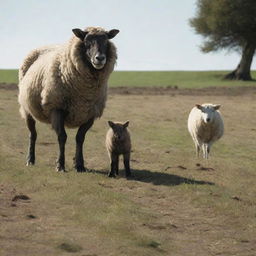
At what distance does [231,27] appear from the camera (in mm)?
63469

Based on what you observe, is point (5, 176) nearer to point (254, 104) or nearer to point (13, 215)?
point (13, 215)

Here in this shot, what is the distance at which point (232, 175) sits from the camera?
14938 mm

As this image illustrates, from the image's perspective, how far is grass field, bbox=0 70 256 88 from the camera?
57097 millimetres

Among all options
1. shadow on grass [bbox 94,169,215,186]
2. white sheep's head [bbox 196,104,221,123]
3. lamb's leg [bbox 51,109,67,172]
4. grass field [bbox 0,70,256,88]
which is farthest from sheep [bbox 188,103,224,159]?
grass field [bbox 0,70,256,88]

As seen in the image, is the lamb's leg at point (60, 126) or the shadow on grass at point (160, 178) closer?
the shadow on grass at point (160, 178)

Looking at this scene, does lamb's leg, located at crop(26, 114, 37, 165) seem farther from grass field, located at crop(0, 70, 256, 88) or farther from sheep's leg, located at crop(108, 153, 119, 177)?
grass field, located at crop(0, 70, 256, 88)

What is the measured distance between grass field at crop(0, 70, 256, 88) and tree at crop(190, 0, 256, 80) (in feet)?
9.65

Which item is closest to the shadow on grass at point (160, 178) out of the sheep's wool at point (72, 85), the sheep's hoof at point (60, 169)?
the sheep's hoof at point (60, 169)

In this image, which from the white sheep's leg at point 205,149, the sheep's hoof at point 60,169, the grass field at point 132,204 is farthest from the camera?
the white sheep's leg at point 205,149

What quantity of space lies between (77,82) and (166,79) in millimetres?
49568

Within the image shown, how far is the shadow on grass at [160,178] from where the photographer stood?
13577 millimetres

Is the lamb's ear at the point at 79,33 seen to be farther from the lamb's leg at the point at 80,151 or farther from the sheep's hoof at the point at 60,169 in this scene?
the sheep's hoof at the point at 60,169

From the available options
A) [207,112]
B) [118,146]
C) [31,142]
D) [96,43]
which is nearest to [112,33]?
[96,43]

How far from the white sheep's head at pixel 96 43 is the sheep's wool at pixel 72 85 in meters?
0.09
